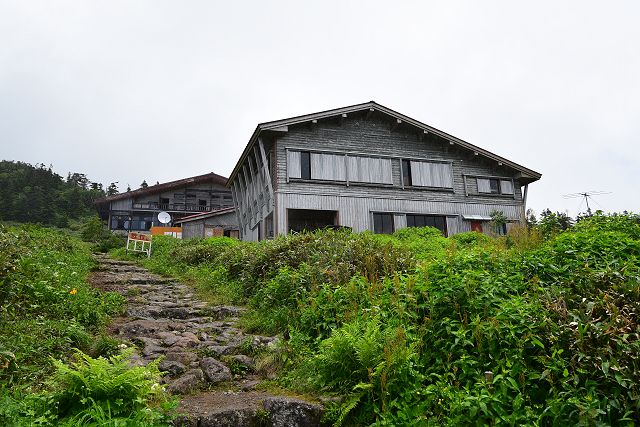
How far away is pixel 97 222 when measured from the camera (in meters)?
30.6

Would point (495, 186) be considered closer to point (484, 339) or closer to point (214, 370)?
point (484, 339)

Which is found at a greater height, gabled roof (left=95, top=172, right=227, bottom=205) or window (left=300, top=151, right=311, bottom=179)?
gabled roof (left=95, top=172, right=227, bottom=205)

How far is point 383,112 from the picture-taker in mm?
22766

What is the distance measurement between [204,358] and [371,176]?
57.0ft

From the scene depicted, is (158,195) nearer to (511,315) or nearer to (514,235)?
(514,235)

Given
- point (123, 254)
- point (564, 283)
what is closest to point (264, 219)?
point (123, 254)

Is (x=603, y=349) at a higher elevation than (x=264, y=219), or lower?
lower

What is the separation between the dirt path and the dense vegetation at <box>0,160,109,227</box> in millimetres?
47986

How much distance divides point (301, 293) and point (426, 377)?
132 inches

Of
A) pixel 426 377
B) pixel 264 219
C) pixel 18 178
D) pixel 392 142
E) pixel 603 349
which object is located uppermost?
pixel 18 178

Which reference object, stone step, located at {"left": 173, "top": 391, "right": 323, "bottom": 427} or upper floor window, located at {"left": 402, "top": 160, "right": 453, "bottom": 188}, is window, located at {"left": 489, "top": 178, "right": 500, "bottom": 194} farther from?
stone step, located at {"left": 173, "top": 391, "right": 323, "bottom": 427}

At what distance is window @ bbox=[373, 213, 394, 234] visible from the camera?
22.3 meters

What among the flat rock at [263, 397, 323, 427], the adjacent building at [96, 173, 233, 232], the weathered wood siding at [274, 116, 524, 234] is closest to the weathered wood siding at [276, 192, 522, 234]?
the weathered wood siding at [274, 116, 524, 234]

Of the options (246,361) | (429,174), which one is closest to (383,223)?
(429,174)
